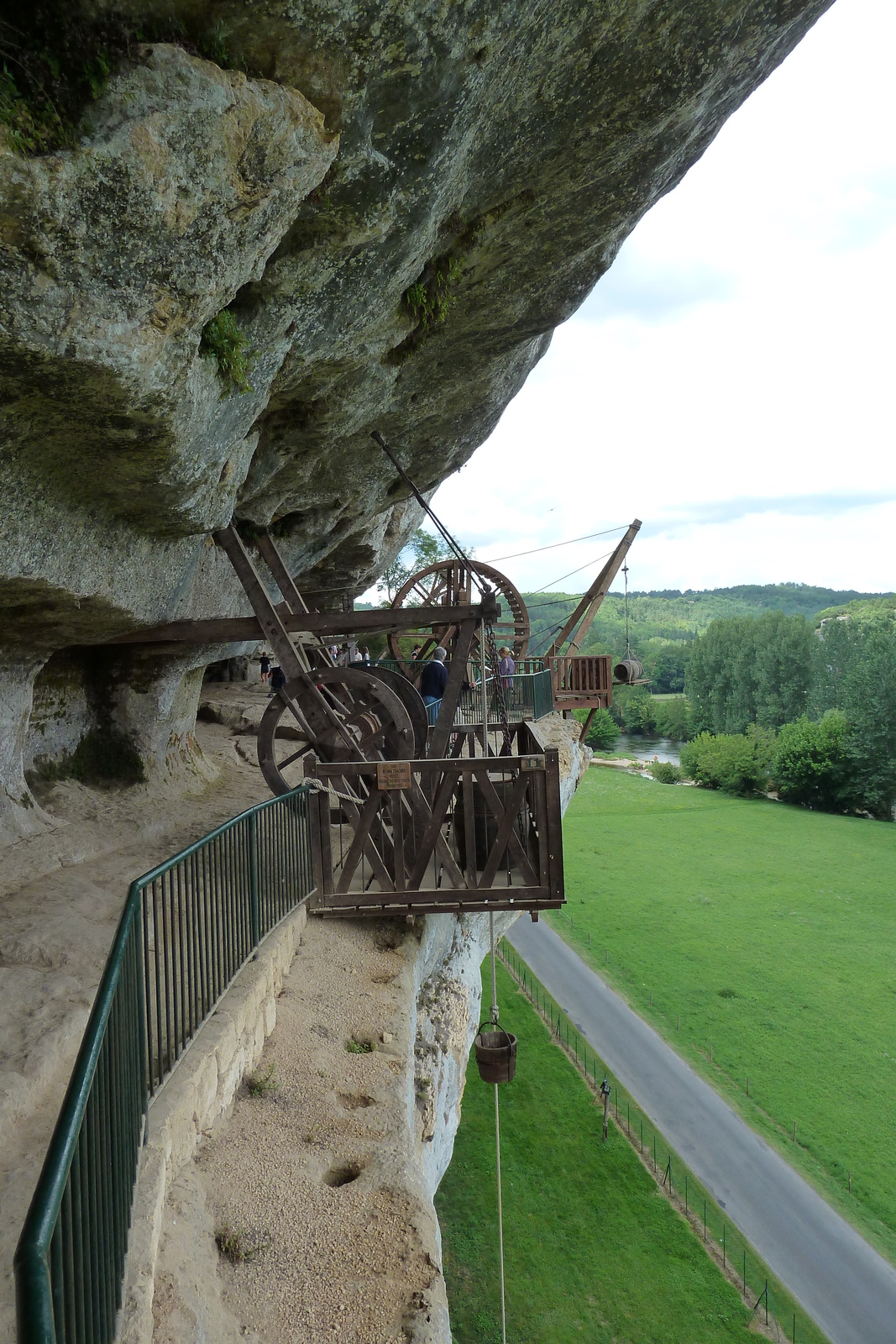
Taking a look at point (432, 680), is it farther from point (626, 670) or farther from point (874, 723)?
point (874, 723)

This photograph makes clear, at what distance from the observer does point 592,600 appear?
757 inches

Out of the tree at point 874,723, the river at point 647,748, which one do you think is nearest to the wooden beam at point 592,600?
the tree at point 874,723

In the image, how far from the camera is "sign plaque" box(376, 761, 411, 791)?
5.54 metres

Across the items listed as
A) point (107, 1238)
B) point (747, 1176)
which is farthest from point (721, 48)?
point (747, 1176)

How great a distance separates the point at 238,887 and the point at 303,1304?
2.27 meters

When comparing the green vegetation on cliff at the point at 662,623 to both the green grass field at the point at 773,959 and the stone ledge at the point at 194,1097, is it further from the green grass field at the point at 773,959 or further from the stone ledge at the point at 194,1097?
the stone ledge at the point at 194,1097

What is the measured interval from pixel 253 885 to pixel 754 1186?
14915mm

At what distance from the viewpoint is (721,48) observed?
4.84 m

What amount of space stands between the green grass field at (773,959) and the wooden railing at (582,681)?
9726 mm

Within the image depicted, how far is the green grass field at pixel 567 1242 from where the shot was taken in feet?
38.5

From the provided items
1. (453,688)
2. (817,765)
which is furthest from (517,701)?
(817,765)

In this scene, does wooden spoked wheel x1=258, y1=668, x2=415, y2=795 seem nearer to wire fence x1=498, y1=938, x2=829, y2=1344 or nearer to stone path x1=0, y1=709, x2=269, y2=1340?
stone path x1=0, y1=709, x2=269, y2=1340

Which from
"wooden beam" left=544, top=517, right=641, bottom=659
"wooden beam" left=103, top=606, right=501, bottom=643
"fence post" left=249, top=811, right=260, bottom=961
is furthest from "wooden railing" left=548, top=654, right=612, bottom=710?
"fence post" left=249, top=811, right=260, bottom=961

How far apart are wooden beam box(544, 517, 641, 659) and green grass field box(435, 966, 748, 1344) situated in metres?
9.52
